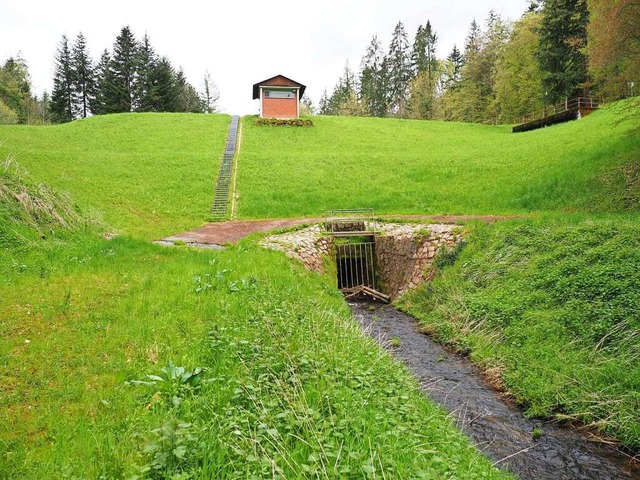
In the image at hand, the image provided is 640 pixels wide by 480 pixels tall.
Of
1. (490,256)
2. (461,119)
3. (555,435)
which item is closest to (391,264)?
(490,256)

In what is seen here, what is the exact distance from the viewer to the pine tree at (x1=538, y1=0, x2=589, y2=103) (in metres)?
33.1

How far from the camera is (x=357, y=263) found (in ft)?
50.0

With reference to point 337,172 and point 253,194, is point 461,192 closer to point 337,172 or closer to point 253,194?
point 337,172

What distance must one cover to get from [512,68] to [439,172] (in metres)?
27.9

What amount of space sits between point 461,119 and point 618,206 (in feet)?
146

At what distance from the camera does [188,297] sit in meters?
6.70

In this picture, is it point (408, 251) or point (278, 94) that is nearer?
point (408, 251)

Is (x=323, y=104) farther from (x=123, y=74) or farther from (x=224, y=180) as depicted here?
(x=224, y=180)

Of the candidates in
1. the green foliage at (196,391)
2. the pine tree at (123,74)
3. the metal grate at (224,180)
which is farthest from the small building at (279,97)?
the green foliage at (196,391)

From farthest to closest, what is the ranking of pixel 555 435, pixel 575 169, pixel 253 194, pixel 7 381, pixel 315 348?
pixel 253 194 < pixel 575 169 < pixel 555 435 < pixel 315 348 < pixel 7 381

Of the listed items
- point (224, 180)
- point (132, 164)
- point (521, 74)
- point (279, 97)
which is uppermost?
point (521, 74)

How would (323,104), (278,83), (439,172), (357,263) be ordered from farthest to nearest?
(323,104), (278,83), (439,172), (357,263)

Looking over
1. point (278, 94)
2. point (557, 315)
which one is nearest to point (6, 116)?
point (278, 94)

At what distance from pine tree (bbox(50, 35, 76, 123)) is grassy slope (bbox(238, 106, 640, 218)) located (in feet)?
119
